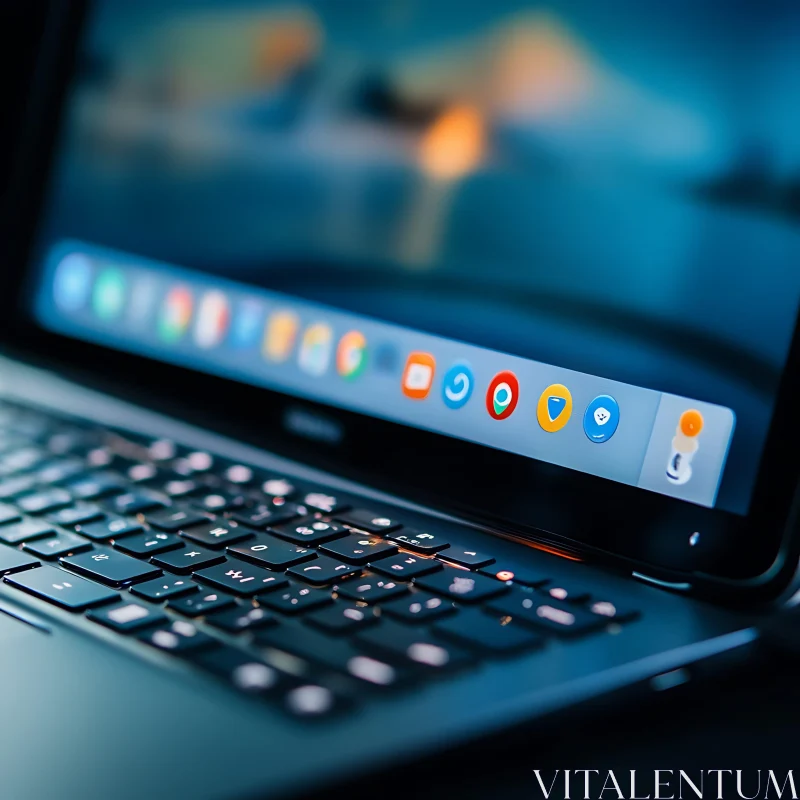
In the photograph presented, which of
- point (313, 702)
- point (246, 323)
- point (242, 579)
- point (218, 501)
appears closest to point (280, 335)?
point (246, 323)

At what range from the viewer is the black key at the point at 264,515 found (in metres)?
0.50

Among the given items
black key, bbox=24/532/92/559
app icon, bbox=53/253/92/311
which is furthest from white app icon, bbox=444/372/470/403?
app icon, bbox=53/253/92/311

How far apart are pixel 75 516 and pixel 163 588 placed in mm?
105

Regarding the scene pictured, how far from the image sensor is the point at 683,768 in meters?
0.37

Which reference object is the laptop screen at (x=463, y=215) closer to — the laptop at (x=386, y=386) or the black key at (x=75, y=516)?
the laptop at (x=386, y=386)

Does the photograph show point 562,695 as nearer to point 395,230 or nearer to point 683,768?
point 683,768

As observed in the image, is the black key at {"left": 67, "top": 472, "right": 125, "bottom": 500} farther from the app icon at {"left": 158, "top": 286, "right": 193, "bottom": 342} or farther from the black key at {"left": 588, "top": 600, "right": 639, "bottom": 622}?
the black key at {"left": 588, "top": 600, "right": 639, "bottom": 622}

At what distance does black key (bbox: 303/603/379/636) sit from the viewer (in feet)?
1.24

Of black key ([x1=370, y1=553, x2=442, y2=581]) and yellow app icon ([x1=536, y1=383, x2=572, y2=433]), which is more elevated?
yellow app icon ([x1=536, y1=383, x2=572, y2=433])

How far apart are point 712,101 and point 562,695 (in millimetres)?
300

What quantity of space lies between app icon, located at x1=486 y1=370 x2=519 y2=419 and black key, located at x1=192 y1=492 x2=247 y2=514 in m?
0.14

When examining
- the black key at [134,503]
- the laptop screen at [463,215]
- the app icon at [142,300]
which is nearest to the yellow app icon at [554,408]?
the laptop screen at [463,215]

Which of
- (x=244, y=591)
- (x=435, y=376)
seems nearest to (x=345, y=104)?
(x=435, y=376)

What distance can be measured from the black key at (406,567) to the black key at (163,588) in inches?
3.2
